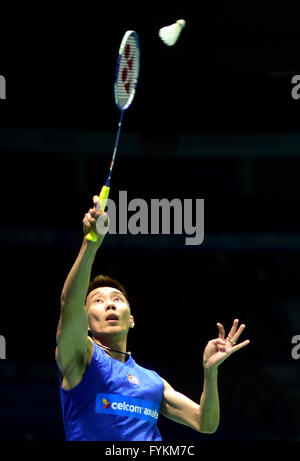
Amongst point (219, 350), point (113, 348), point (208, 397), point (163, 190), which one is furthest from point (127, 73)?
point (163, 190)

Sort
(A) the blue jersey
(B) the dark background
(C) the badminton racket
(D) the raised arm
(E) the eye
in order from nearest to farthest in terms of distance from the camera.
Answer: (D) the raised arm → (A) the blue jersey → (E) the eye → (C) the badminton racket → (B) the dark background

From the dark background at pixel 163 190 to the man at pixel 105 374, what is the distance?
7536 mm

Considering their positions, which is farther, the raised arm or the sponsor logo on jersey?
the sponsor logo on jersey

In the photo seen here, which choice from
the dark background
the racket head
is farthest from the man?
the dark background

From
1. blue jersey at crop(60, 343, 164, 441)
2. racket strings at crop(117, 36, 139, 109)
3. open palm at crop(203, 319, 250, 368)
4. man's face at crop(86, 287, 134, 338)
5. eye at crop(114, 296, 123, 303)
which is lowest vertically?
blue jersey at crop(60, 343, 164, 441)

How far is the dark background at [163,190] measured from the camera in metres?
12.3

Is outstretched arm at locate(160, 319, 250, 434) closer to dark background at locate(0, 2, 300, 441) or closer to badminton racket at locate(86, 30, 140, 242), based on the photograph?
badminton racket at locate(86, 30, 140, 242)

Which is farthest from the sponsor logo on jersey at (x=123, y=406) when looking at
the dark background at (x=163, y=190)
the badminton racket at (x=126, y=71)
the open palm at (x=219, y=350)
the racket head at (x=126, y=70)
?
the dark background at (x=163, y=190)

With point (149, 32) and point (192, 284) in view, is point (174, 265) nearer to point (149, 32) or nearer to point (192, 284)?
point (192, 284)

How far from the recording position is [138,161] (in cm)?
1549

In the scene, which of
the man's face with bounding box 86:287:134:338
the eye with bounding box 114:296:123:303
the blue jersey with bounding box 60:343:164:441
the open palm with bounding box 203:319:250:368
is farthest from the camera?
the eye with bounding box 114:296:123:303

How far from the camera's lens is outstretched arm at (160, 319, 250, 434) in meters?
3.94

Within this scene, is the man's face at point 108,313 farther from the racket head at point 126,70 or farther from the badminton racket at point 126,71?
the racket head at point 126,70
